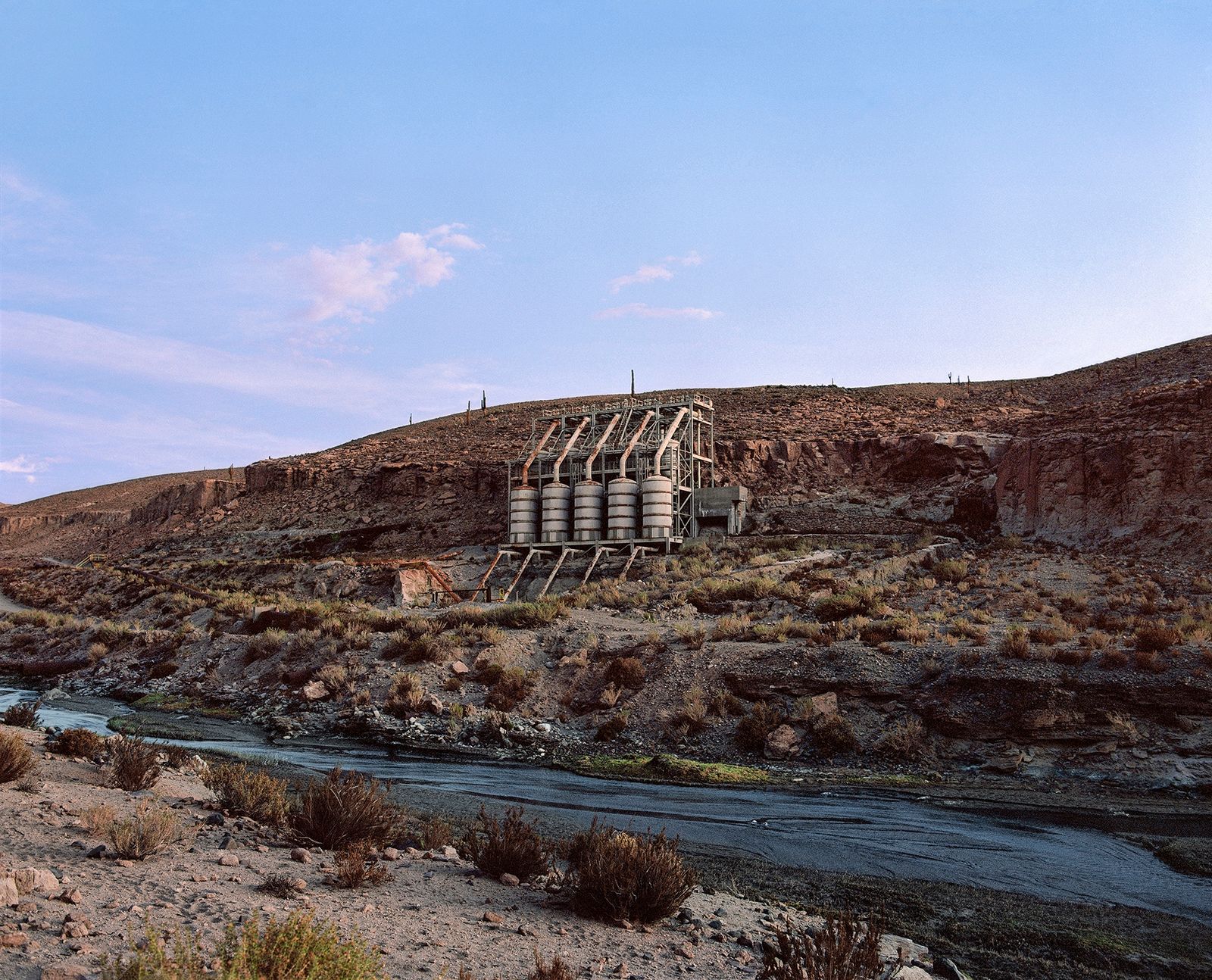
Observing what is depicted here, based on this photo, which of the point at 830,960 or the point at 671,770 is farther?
the point at 671,770

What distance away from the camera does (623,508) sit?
4266 centimetres

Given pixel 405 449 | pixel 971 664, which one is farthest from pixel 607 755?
pixel 405 449

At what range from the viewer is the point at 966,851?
477 inches

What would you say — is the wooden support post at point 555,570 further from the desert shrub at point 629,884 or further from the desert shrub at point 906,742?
the desert shrub at point 629,884

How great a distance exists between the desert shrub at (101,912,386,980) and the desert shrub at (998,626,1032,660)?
57.4 ft

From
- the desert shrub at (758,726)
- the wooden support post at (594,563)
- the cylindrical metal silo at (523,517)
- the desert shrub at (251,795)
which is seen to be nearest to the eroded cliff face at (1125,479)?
the wooden support post at (594,563)

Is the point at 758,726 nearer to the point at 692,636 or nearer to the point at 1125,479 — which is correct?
the point at 692,636

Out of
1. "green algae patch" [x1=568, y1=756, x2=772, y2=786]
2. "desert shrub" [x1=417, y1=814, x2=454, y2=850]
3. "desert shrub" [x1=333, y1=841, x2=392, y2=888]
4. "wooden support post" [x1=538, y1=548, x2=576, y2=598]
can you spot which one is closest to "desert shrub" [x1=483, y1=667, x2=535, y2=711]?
"green algae patch" [x1=568, y1=756, x2=772, y2=786]

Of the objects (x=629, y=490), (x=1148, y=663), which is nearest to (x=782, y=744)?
(x=1148, y=663)

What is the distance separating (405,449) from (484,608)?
139 ft

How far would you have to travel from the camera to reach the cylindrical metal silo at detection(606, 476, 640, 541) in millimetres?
42656

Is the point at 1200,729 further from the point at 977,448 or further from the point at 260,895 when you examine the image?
the point at 977,448

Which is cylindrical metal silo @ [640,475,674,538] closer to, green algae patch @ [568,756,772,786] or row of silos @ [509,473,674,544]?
row of silos @ [509,473,674,544]

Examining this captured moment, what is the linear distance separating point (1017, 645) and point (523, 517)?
2866 centimetres
